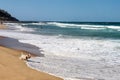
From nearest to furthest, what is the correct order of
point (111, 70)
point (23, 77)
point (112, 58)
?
point (23, 77) → point (111, 70) → point (112, 58)

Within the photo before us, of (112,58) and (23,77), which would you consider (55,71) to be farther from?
(112,58)

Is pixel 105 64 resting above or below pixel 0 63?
below

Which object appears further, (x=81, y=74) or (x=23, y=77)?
(x=81, y=74)

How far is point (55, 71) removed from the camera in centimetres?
977

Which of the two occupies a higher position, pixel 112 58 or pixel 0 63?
pixel 0 63

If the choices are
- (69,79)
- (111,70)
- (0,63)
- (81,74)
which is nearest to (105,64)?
(111,70)

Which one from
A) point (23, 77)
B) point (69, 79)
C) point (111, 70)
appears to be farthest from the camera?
point (111, 70)

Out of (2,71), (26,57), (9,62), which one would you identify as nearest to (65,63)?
(26,57)

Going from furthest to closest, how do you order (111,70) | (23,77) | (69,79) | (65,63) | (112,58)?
1. (112,58)
2. (65,63)
3. (111,70)
4. (69,79)
5. (23,77)

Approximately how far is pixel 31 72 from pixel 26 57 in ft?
9.05

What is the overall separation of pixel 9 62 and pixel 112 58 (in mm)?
5285

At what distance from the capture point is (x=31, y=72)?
897cm

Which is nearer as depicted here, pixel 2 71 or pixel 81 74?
pixel 2 71

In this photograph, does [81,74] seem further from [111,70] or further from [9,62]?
[9,62]
